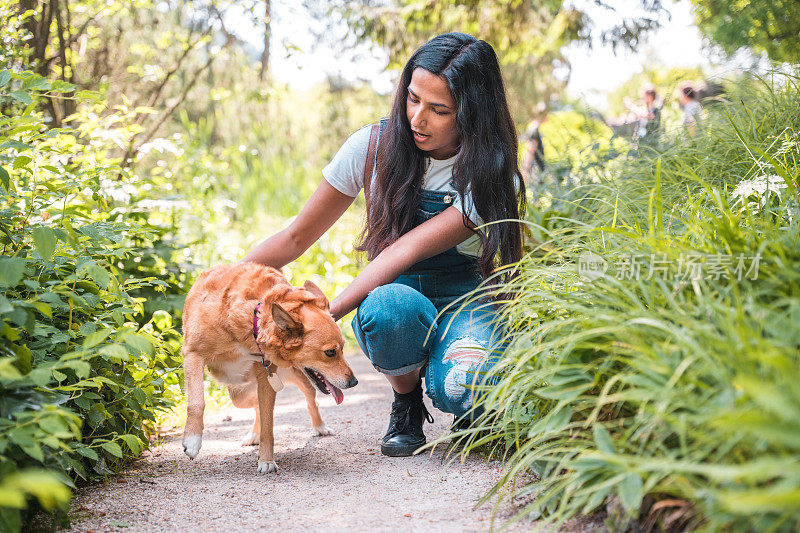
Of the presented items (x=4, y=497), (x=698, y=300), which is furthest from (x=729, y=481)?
(x=4, y=497)

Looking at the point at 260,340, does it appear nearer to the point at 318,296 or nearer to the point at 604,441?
the point at 318,296

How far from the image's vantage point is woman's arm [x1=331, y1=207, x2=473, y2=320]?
9.66ft

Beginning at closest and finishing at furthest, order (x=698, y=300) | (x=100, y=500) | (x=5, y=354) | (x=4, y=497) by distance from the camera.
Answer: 1. (x=4, y=497)
2. (x=698, y=300)
3. (x=5, y=354)
4. (x=100, y=500)

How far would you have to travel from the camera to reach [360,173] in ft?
11.0

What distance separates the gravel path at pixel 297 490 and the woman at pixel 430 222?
282mm

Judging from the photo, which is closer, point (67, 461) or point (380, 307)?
point (67, 461)

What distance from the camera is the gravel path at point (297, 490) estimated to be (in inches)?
82.9

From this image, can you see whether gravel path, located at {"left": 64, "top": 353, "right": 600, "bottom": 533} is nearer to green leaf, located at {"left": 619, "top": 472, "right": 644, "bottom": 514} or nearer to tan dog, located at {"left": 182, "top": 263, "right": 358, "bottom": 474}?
tan dog, located at {"left": 182, "top": 263, "right": 358, "bottom": 474}

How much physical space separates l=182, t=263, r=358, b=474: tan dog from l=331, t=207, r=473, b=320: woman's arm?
152 millimetres

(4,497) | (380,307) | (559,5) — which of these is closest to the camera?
(4,497)

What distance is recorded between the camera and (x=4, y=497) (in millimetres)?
1163

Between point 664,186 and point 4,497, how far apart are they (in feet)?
10.3

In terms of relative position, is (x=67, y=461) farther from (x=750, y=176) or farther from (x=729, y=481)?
(x=750, y=176)

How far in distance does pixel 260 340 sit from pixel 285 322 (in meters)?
0.14
